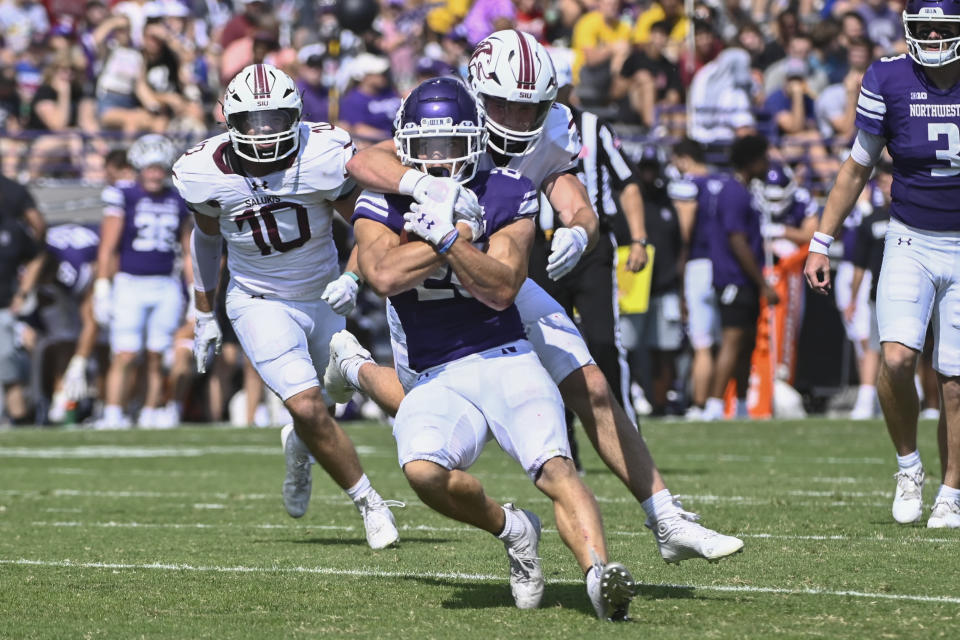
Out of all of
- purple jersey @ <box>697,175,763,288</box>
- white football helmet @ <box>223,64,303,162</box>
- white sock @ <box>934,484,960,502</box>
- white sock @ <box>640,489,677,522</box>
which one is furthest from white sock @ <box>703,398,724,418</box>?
white sock @ <box>640,489,677,522</box>

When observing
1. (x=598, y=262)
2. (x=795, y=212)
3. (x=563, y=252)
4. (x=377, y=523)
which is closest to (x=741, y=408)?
(x=795, y=212)

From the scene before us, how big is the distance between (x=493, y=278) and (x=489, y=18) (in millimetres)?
12799

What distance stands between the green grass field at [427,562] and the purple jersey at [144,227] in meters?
3.55

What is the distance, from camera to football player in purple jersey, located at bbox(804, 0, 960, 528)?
6566 millimetres

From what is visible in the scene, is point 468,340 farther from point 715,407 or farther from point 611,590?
point 715,407

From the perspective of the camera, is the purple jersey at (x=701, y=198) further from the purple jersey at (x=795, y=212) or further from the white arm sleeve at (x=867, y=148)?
the white arm sleeve at (x=867, y=148)

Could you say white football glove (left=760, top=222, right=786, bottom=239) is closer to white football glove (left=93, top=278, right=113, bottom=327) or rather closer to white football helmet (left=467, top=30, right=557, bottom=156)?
white football glove (left=93, top=278, right=113, bottom=327)

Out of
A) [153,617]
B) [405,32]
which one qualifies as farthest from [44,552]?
[405,32]

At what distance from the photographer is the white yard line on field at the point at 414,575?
16.3 ft

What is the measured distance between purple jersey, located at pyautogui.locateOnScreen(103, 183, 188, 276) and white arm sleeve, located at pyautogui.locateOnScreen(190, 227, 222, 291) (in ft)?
21.0

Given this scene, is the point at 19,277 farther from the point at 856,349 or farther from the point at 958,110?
the point at 958,110

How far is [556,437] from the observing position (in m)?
4.82

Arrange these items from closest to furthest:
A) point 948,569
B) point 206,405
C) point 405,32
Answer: point 948,569, point 206,405, point 405,32

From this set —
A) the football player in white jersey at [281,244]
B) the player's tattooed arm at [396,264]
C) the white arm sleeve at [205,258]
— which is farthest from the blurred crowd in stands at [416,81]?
the player's tattooed arm at [396,264]
